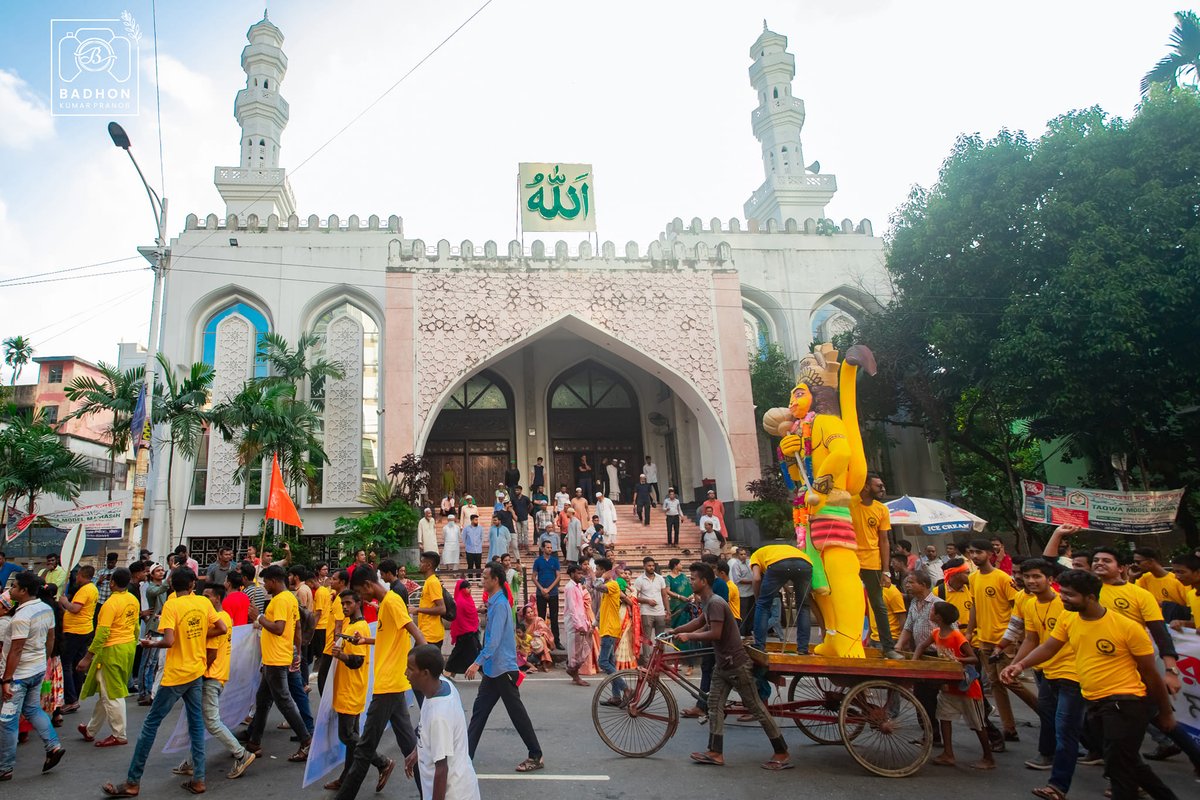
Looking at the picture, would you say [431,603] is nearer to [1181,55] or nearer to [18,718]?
[18,718]

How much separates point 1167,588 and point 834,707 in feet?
8.93

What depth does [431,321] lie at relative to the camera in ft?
57.8

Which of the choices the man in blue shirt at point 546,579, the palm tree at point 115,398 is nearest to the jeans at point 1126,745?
the man in blue shirt at point 546,579

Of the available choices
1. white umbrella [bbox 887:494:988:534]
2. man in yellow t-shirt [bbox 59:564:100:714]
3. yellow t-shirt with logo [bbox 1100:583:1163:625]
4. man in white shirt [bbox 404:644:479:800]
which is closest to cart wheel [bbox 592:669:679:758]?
man in white shirt [bbox 404:644:479:800]

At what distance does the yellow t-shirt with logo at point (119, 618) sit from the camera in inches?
233

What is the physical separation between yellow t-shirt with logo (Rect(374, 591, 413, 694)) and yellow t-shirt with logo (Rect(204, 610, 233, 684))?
1286 millimetres

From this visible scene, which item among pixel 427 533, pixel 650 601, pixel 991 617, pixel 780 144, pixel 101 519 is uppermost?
pixel 780 144

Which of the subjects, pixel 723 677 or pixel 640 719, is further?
pixel 640 719

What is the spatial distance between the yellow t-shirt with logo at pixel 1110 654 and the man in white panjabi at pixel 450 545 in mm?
11491

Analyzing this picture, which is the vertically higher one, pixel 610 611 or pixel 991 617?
pixel 991 617

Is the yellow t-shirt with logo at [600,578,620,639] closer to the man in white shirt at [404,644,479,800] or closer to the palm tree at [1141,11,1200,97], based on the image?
the man in white shirt at [404,644,479,800]

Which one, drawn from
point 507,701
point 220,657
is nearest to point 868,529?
point 507,701

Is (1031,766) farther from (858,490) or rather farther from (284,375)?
(284,375)

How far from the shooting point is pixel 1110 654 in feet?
13.2
